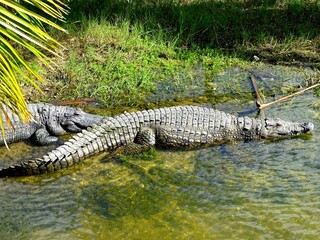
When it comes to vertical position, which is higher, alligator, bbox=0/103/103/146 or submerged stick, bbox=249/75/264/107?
submerged stick, bbox=249/75/264/107

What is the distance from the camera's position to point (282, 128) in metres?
6.26

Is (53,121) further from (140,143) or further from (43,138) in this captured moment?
(140,143)

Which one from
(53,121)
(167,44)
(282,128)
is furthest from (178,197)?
(167,44)

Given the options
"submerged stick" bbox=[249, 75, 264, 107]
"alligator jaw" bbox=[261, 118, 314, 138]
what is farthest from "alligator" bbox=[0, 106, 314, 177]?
"submerged stick" bbox=[249, 75, 264, 107]

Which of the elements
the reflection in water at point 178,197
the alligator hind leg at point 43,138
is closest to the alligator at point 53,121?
the alligator hind leg at point 43,138

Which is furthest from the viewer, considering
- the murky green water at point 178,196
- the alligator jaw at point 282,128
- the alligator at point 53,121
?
the alligator at point 53,121

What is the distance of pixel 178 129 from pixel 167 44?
340 centimetres

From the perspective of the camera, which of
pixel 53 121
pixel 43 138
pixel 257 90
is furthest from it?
pixel 257 90

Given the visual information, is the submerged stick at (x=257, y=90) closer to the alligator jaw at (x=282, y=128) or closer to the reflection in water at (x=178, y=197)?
the alligator jaw at (x=282, y=128)

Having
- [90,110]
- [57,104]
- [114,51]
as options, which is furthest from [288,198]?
[114,51]

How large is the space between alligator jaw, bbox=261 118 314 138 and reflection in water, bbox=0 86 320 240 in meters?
0.18

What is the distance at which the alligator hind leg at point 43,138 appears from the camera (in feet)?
20.9

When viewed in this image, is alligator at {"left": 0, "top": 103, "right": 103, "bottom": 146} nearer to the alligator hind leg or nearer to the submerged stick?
the alligator hind leg

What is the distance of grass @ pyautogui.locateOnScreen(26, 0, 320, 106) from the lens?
772 cm
